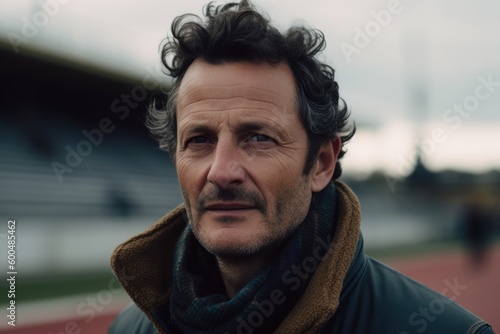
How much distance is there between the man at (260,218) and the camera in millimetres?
1981

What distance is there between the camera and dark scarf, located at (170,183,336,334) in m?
1.98

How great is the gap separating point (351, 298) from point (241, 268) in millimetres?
412

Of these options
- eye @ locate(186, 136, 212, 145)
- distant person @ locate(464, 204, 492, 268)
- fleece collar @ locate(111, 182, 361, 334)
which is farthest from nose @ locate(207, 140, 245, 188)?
distant person @ locate(464, 204, 492, 268)

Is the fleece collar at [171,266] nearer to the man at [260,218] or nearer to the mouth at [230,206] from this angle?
the man at [260,218]

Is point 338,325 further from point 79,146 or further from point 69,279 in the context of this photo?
point 79,146

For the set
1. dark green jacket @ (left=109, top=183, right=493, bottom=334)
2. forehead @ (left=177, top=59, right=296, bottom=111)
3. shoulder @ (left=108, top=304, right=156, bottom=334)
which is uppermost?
forehead @ (left=177, top=59, right=296, bottom=111)

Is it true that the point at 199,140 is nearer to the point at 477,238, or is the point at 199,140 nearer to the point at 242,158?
the point at 242,158

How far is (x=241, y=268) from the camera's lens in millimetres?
2213

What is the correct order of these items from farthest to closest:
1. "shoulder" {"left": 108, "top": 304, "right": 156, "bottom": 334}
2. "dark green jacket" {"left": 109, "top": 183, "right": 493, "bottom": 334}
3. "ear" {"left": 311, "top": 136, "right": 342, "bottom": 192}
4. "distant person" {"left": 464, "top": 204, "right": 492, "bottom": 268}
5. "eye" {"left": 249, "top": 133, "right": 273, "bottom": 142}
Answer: "distant person" {"left": 464, "top": 204, "right": 492, "bottom": 268} < "shoulder" {"left": 108, "top": 304, "right": 156, "bottom": 334} < "ear" {"left": 311, "top": 136, "right": 342, "bottom": 192} < "eye" {"left": 249, "top": 133, "right": 273, "bottom": 142} < "dark green jacket" {"left": 109, "top": 183, "right": 493, "bottom": 334}

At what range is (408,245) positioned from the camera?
22719 millimetres

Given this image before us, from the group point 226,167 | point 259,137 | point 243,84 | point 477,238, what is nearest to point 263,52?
point 243,84

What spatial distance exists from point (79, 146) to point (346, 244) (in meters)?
13.3

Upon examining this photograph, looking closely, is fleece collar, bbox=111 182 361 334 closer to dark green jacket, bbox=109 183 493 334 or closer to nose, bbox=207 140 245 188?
dark green jacket, bbox=109 183 493 334

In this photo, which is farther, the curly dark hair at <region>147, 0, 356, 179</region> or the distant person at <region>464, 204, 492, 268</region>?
the distant person at <region>464, 204, 492, 268</region>
